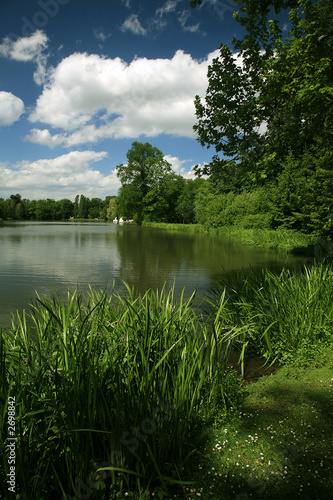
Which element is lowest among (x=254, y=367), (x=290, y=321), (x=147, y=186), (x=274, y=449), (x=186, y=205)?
(x=254, y=367)

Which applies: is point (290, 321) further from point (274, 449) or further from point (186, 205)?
point (186, 205)

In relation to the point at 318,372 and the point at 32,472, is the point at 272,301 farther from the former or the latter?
the point at 32,472

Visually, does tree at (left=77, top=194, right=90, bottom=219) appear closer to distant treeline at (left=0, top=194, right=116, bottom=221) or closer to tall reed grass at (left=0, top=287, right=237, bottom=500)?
distant treeline at (left=0, top=194, right=116, bottom=221)

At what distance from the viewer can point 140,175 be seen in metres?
61.8

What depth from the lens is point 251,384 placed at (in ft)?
10.6

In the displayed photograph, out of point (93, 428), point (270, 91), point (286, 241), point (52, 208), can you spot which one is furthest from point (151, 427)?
point (52, 208)

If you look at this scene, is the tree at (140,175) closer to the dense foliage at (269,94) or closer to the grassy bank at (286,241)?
the grassy bank at (286,241)

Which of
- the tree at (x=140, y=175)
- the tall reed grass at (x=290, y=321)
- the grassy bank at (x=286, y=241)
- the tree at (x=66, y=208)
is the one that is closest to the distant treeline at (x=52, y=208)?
the tree at (x=66, y=208)

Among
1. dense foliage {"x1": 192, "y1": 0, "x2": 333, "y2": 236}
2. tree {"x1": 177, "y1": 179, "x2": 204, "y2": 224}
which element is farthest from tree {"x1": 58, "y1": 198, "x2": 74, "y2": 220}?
dense foliage {"x1": 192, "y1": 0, "x2": 333, "y2": 236}

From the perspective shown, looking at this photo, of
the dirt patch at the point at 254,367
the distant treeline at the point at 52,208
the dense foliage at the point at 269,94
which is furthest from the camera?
the distant treeline at the point at 52,208

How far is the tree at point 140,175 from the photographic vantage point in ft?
197

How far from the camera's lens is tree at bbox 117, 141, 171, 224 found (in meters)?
60.0

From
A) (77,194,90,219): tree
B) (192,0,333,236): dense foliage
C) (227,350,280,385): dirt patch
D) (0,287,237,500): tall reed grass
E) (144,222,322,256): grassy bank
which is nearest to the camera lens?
(0,287,237,500): tall reed grass

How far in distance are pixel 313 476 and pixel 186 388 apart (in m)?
0.98
